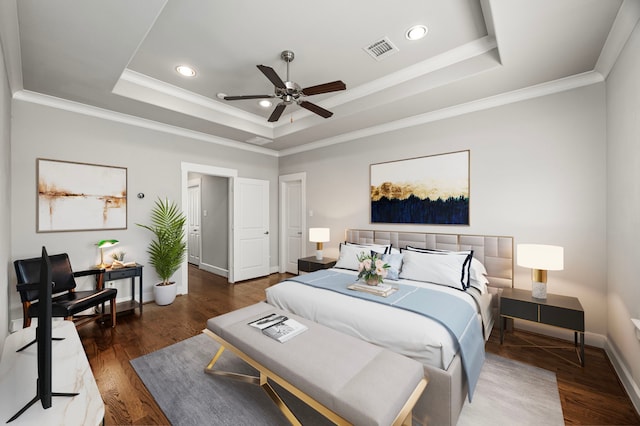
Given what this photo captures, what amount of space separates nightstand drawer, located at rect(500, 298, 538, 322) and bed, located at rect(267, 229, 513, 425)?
0.56 feet

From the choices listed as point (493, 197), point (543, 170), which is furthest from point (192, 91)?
point (543, 170)

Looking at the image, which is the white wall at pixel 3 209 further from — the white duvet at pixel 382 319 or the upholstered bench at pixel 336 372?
the white duvet at pixel 382 319

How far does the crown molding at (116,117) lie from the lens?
129 inches

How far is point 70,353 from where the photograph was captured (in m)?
1.52

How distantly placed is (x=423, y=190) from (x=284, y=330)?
9.34 ft

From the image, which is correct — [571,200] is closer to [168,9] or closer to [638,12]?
[638,12]

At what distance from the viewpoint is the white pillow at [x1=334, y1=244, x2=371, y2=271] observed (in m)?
3.81

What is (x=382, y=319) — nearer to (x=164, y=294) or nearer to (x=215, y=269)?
(x=164, y=294)

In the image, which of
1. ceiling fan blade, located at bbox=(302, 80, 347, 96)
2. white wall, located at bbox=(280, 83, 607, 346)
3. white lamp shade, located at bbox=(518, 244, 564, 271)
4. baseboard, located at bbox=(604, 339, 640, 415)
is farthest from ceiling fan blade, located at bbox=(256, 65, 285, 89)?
baseboard, located at bbox=(604, 339, 640, 415)

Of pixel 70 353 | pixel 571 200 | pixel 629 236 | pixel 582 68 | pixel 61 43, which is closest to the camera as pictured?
pixel 70 353

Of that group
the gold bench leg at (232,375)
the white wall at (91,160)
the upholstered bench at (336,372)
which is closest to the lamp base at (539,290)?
the upholstered bench at (336,372)

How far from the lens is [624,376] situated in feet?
7.22

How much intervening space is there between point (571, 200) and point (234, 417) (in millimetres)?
3783

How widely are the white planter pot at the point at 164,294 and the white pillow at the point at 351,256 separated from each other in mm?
2580
